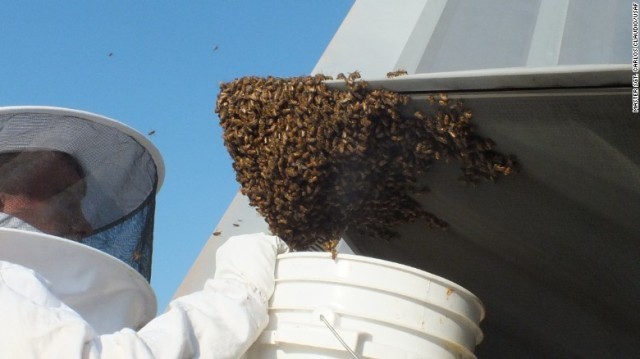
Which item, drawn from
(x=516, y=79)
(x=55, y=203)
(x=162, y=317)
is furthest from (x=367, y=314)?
(x=55, y=203)

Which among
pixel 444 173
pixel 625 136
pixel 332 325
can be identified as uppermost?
pixel 625 136

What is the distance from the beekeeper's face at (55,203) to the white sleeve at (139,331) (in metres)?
0.39

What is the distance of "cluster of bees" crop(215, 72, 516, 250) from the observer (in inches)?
78.0

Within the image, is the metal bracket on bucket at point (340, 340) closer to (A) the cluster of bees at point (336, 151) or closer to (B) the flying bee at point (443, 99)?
(A) the cluster of bees at point (336, 151)

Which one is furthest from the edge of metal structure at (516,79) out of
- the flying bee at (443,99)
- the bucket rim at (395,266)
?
the bucket rim at (395,266)

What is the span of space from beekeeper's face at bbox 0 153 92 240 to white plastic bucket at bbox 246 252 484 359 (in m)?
0.64

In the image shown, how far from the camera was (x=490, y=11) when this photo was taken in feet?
7.72

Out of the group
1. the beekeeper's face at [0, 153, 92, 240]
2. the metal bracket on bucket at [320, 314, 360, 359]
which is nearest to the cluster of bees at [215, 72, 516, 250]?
the metal bracket on bucket at [320, 314, 360, 359]

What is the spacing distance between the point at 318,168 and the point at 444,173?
1.12 ft

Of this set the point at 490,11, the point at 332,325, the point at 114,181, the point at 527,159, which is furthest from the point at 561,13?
the point at 114,181

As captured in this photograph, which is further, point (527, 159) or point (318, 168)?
point (318, 168)

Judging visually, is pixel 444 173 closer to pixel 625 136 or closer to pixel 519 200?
pixel 519 200

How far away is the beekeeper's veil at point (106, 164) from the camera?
7.12 ft

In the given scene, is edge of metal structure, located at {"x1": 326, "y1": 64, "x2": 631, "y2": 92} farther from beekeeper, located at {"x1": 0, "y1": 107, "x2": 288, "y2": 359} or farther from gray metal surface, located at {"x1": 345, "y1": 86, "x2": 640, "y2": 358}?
beekeeper, located at {"x1": 0, "y1": 107, "x2": 288, "y2": 359}
